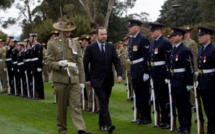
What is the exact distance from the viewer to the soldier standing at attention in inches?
397

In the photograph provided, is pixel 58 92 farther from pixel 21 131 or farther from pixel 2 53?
pixel 2 53

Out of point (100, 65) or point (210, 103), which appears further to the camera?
point (100, 65)

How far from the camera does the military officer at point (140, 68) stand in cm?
1162

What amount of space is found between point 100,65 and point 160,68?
1.49 meters

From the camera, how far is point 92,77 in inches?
432

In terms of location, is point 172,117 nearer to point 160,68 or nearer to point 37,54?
point 160,68

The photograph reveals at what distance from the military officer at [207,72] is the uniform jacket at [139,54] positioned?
1907 mm

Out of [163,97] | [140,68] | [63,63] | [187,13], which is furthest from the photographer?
[187,13]

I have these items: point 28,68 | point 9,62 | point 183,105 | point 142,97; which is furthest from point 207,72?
point 9,62

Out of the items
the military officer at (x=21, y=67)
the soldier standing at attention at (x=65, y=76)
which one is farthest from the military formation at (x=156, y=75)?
the military officer at (x=21, y=67)

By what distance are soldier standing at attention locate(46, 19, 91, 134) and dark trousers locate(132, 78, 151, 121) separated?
202cm

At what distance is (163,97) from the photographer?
37.7ft

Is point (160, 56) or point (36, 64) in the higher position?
point (160, 56)

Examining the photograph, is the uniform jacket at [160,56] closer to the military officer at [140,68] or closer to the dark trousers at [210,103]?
the military officer at [140,68]
